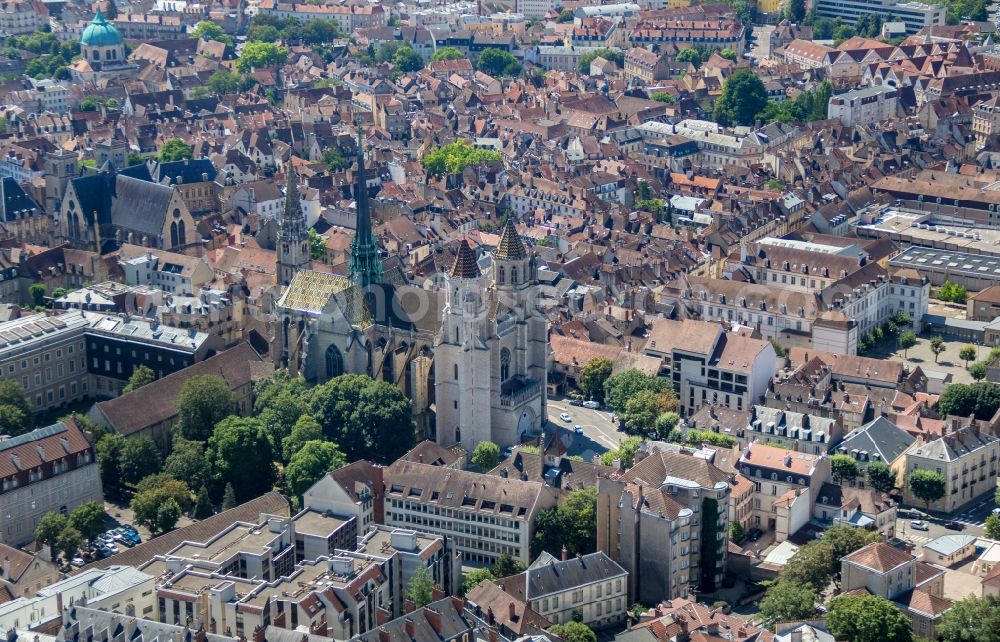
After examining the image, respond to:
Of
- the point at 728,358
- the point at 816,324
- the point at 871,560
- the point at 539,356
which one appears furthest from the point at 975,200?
the point at 871,560

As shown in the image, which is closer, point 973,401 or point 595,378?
point 973,401

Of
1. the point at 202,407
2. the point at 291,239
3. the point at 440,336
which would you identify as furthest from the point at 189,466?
the point at 291,239

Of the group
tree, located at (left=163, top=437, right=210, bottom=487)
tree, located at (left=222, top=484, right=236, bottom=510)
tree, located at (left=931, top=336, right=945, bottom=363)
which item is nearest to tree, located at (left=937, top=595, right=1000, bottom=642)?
tree, located at (left=222, top=484, right=236, bottom=510)

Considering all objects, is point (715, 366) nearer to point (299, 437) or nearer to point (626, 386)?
point (626, 386)

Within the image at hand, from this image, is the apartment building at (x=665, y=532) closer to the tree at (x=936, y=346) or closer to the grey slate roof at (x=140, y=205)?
the tree at (x=936, y=346)

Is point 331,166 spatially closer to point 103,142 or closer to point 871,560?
point 103,142

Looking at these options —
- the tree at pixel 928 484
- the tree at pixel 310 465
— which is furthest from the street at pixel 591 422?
the tree at pixel 928 484
